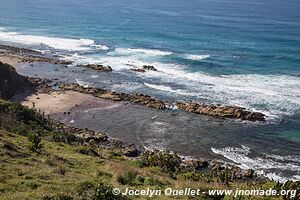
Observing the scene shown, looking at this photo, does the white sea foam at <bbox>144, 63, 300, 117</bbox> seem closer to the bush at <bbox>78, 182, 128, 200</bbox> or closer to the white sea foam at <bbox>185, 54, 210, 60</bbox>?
the white sea foam at <bbox>185, 54, 210, 60</bbox>

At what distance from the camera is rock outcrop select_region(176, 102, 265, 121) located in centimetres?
5412

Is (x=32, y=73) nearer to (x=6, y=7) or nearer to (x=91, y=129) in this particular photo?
(x=91, y=129)

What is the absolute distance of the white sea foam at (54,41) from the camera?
104m

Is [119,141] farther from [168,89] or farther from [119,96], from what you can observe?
[168,89]

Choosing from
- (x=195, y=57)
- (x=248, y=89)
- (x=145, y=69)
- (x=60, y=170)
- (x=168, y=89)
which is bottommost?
(x=168, y=89)

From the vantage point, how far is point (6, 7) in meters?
178

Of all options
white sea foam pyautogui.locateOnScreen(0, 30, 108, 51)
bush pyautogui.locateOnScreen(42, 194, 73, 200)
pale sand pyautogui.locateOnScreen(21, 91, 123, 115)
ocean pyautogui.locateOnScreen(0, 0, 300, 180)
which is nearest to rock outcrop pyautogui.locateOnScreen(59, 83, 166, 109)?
pale sand pyautogui.locateOnScreen(21, 91, 123, 115)

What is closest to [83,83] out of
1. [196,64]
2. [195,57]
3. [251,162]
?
[196,64]

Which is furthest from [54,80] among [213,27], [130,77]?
[213,27]

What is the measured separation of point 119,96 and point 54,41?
53.7 meters

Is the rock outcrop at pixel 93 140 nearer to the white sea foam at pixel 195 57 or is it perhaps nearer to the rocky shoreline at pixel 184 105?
the rocky shoreline at pixel 184 105

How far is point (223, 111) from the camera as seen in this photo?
5572cm

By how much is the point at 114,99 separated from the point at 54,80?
15.5m

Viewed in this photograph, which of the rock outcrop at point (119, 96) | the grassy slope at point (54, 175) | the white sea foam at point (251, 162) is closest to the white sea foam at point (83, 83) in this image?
the rock outcrop at point (119, 96)
